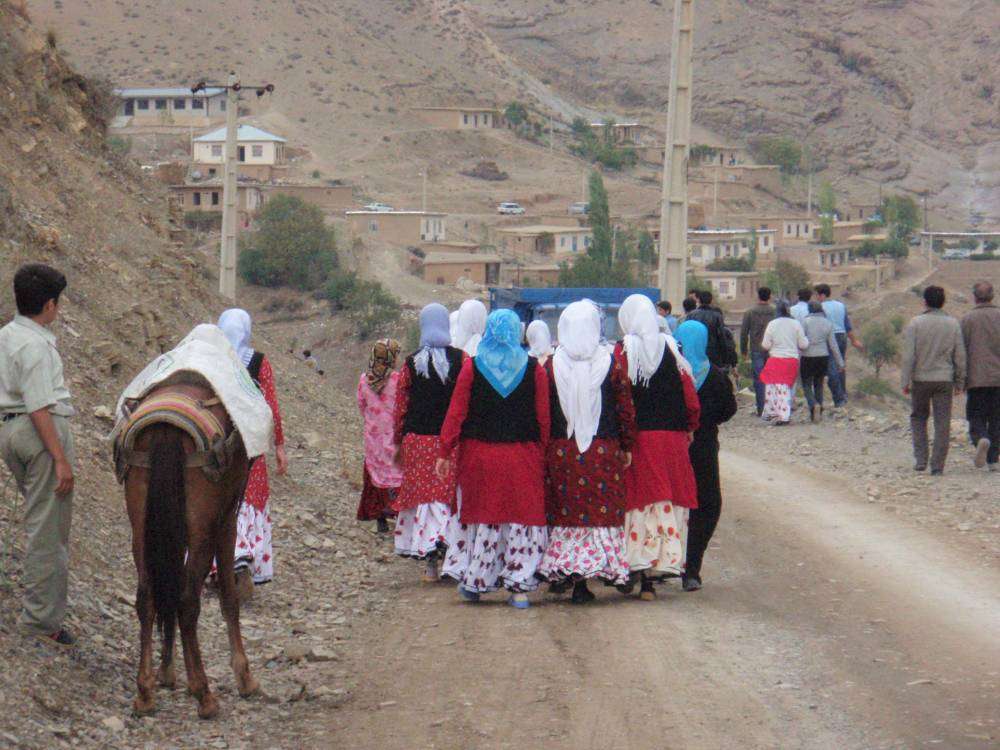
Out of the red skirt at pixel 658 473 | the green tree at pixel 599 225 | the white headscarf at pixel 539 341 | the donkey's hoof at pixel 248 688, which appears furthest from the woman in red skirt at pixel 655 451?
the green tree at pixel 599 225

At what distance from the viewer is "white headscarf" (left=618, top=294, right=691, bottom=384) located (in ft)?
28.9

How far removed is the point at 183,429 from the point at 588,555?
3.38 meters

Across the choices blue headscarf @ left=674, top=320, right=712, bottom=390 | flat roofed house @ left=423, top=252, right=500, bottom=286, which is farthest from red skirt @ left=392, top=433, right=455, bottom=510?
flat roofed house @ left=423, top=252, right=500, bottom=286

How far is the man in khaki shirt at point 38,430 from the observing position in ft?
20.0

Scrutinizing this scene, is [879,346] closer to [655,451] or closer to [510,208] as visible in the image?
[510,208]

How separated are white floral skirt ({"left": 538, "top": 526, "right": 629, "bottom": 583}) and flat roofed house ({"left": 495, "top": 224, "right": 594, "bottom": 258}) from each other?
7668cm

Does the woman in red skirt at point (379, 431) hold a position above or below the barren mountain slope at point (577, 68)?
below

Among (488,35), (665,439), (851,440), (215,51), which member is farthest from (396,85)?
(665,439)

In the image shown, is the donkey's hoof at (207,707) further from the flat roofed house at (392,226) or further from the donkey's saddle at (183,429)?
the flat roofed house at (392,226)

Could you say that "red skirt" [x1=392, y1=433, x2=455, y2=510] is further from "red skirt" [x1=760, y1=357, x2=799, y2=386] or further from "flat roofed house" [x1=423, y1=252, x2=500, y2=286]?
"flat roofed house" [x1=423, y1=252, x2=500, y2=286]

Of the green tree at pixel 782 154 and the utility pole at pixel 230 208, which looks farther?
the green tree at pixel 782 154

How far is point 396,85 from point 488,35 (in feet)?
124

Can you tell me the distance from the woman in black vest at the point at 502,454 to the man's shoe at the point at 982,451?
6.18 metres

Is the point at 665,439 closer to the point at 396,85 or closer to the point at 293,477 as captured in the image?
the point at 293,477
